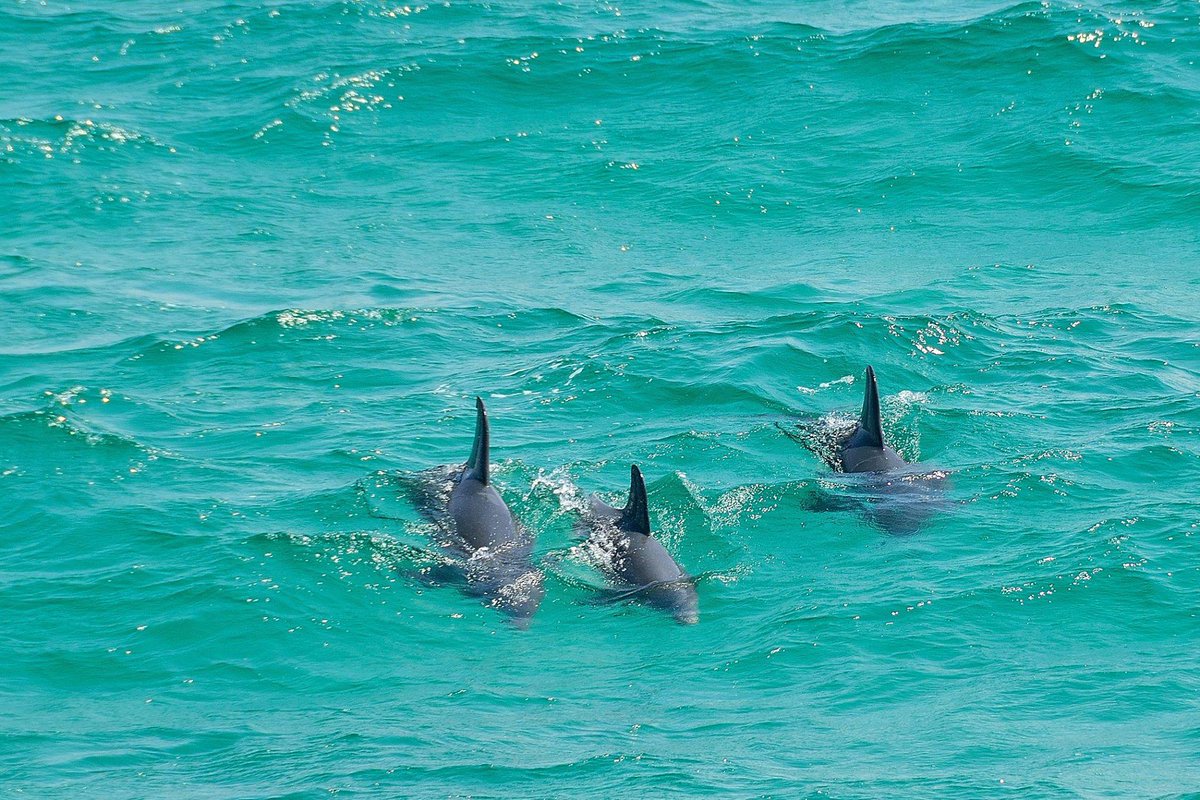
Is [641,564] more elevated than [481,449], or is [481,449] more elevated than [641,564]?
[481,449]

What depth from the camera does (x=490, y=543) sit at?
13164mm

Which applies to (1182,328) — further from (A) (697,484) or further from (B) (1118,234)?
(A) (697,484)

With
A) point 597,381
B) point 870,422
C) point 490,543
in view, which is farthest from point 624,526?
point 597,381

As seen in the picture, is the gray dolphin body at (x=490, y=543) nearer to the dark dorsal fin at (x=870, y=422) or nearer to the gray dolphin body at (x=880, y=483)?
the gray dolphin body at (x=880, y=483)

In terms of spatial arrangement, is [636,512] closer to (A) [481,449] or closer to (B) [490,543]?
(B) [490,543]

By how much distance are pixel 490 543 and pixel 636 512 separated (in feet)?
4.59

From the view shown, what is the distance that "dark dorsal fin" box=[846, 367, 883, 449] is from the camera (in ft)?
47.8

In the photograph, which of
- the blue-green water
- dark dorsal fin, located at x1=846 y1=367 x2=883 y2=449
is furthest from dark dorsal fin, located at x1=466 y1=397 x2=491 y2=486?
dark dorsal fin, located at x1=846 y1=367 x2=883 y2=449

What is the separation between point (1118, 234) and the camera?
2219cm

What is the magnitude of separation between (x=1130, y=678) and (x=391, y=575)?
6.27m

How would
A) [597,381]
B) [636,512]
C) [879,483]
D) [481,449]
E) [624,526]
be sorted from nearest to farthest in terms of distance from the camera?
[636,512], [624,526], [481,449], [879,483], [597,381]

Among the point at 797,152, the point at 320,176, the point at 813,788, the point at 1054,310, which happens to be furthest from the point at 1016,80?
the point at 813,788

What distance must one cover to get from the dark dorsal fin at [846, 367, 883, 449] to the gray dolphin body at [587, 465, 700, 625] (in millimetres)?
2887

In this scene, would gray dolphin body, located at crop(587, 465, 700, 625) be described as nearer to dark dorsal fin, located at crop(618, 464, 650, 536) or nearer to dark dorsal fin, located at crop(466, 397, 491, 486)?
dark dorsal fin, located at crop(618, 464, 650, 536)
